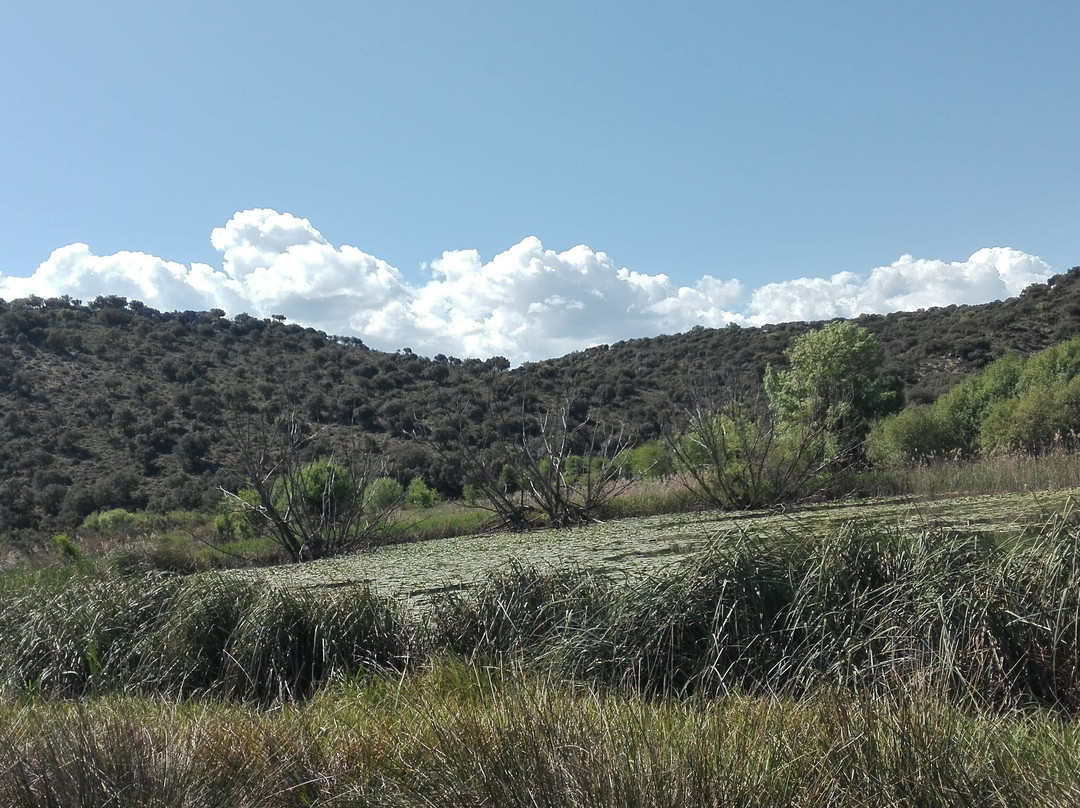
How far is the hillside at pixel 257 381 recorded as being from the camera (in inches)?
1074

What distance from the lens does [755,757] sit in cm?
333

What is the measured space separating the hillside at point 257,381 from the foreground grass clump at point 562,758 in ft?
43.1

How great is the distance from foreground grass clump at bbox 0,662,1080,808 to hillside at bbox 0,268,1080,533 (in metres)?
13.1

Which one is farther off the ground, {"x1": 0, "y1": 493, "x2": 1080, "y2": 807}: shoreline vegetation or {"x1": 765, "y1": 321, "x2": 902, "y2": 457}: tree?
{"x1": 765, "y1": 321, "x2": 902, "y2": 457}: tree

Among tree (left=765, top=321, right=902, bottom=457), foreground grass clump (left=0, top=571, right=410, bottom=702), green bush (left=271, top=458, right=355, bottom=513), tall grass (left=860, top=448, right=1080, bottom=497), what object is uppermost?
tree (left=765, top=321, right=902, bottom=457)

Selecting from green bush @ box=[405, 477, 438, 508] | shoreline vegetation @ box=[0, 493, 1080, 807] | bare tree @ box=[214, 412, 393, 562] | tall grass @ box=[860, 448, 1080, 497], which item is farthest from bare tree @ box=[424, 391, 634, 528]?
shoreline vegetation @ box=[0, 493, 1080, 807]

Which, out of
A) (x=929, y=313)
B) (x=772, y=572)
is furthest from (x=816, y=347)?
(x=772, y=572)

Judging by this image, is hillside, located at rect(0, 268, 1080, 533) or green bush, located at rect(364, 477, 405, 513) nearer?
green bush, located at rect(364, 477, 405, 513)

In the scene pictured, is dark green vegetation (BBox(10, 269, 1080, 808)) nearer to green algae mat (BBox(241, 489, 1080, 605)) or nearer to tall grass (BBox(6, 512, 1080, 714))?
tall grass (BBox(6, 512, 1080, 714))

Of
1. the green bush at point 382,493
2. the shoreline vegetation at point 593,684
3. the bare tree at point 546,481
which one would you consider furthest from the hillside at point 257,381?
the shoreline vegetation at point 593,684

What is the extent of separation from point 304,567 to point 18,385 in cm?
2509

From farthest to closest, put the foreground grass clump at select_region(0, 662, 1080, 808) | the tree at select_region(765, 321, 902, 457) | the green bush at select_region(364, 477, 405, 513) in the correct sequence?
the tree at select_region(765, 321, 902, 457), the green bush at select_region(364, 477, 405, 513), the foreground grass clump at select_region(0, 662, 1080, 808)

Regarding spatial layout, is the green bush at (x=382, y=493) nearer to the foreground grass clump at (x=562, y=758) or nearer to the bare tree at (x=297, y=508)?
the bare tree at (x=297, y=508)

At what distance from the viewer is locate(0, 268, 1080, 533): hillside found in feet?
89.5
